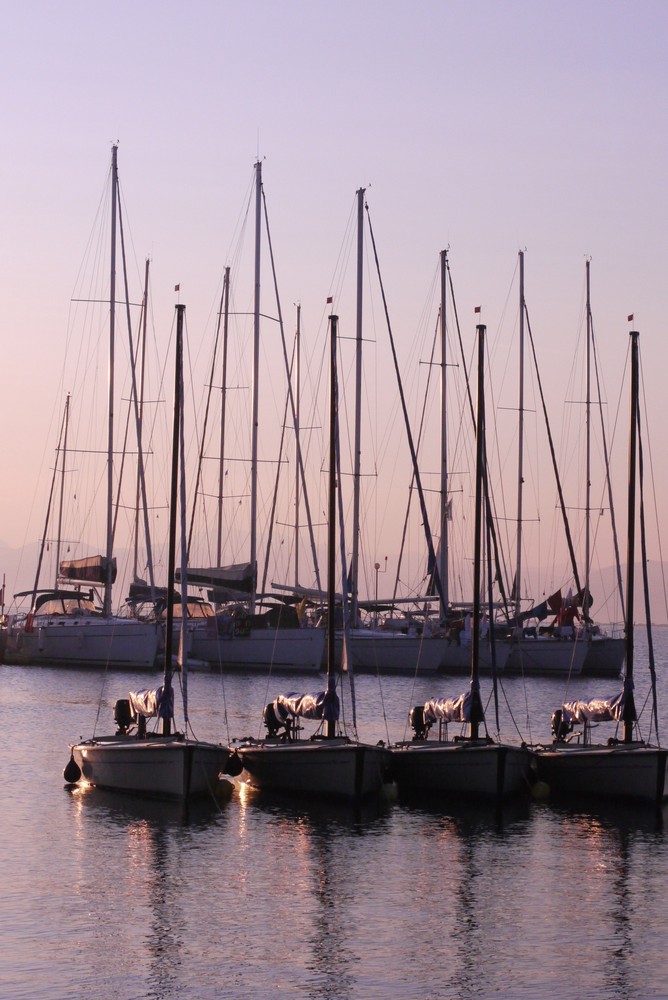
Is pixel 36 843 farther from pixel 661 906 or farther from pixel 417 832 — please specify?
pixel 661 906

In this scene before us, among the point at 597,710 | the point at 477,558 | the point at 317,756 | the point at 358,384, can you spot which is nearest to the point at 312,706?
the point at 317,756

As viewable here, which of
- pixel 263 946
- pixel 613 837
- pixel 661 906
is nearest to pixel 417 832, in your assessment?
pixel 613 837

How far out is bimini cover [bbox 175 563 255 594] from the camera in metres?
81.6

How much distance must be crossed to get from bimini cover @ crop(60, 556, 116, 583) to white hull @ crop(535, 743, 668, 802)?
49.3m

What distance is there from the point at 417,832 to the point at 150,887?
7.92m

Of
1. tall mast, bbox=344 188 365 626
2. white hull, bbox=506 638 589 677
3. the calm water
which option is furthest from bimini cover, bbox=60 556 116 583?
the calm water

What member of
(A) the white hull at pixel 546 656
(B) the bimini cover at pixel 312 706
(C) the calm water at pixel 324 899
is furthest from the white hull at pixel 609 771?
(A) the white hull at pixel 546 656

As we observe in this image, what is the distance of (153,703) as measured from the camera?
3788cm

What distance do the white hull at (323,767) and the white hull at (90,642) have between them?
40825 millimetres

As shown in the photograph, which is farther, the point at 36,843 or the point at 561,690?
the point at 561,690

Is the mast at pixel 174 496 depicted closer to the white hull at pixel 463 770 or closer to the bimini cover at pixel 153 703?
the bimini cover at pixel 153 703

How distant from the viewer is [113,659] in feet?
265

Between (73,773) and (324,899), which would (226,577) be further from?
(324,899)

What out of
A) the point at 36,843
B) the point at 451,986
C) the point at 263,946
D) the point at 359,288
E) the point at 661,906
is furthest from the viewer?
the point at 359,288
